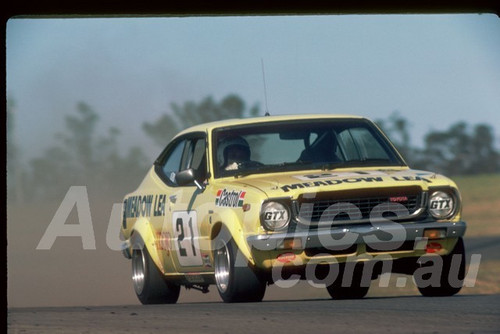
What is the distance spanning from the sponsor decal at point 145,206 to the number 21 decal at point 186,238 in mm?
367

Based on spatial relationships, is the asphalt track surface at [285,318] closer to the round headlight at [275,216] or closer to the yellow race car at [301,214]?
the yellow race car at [301,214]

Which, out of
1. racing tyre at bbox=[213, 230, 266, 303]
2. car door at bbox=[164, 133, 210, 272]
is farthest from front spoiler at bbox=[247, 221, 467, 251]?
car door at bbox=[164, 133, 210, 272]

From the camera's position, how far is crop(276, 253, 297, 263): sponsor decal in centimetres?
1076

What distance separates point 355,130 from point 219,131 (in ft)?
3.92

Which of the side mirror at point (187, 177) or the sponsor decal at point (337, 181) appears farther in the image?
the side mirror at point (187, 177)

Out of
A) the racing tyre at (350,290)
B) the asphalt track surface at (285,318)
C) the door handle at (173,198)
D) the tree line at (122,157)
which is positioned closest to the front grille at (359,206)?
the asphalt track surface at (285,318)

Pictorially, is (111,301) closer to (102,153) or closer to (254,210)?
(254,210)

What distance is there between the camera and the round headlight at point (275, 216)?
10.8 metres

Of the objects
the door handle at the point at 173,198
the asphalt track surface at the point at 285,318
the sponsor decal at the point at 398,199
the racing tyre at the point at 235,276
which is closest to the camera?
the asphalt track surface at the point at 285,318

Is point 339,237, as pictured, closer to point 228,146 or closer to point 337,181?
point 337,181

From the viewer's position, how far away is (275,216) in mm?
10789

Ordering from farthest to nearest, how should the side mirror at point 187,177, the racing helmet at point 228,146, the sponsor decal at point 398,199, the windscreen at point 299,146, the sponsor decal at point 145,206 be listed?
the sponsor decal at point 145,206, the racing helmet at point 228,146, the windscreen at point 299,146, the side mirror at point 187,177, the sponsor decal at point 398,199

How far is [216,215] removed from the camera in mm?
11328

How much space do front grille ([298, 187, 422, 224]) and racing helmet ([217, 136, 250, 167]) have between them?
1.34 m
